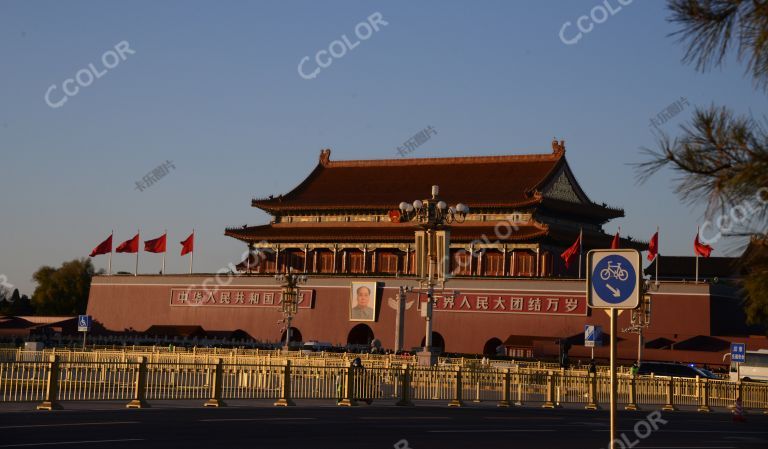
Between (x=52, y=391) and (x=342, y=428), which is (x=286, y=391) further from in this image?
(x=342, y=428)

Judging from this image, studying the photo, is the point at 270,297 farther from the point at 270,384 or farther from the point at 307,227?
the point at 270,384

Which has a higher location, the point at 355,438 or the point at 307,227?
the point at 307,227

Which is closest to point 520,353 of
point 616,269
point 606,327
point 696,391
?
point 606,327

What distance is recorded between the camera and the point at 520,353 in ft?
187

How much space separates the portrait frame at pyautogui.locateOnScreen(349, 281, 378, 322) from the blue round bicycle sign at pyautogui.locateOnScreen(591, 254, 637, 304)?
5413 cm

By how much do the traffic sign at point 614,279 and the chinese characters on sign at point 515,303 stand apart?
157 feet

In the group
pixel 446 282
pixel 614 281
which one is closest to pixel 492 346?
pixel 446 282

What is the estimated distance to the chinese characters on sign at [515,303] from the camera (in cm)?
5803

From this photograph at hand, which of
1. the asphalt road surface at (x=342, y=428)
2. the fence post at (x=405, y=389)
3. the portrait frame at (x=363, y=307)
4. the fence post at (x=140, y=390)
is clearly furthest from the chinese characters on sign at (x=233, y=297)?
the fence post at (x=140, y=390)

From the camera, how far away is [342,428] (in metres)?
17.9

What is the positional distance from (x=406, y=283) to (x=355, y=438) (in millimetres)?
47235

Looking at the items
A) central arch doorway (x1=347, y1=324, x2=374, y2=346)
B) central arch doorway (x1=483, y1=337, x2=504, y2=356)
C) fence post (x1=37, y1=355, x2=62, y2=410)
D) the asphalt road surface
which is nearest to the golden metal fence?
fence post (x1=37, y1=355, x2=62, y2=410)

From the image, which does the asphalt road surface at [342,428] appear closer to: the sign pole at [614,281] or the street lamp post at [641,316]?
the sign pole at [614,281]

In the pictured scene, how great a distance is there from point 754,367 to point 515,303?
1734 centimetres
